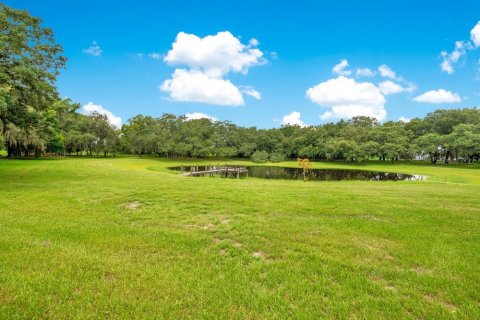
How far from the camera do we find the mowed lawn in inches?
161

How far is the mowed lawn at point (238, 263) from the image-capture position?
4082 millimetres

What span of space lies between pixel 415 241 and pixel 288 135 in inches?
3726

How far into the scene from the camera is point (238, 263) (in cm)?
553

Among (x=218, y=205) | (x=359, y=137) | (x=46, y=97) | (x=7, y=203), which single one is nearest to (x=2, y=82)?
(x=46, y=97)

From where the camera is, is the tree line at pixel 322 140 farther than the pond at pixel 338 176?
Yes

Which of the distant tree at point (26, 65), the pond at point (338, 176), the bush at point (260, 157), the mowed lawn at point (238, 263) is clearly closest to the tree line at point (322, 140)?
the bush at point (260, 157)

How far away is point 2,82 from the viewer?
1338 cm

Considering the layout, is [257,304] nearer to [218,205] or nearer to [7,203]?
[218,205]

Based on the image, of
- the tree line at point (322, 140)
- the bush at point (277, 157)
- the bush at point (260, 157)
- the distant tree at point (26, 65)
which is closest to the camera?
the distant tree at point (26, 65)

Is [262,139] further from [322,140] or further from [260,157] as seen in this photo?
[322,140]

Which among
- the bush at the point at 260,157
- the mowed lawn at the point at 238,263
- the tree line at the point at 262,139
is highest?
the tree line at the point at 262,139

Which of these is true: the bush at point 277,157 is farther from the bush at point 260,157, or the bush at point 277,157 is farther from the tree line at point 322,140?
the bush at point 260,157

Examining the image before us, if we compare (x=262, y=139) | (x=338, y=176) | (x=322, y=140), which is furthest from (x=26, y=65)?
(x=262, y=139)

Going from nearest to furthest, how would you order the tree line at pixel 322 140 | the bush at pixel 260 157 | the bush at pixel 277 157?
the tree line at pixel 322 140 → the bush at pixel 277 157 → the bush at pixel 260 157
